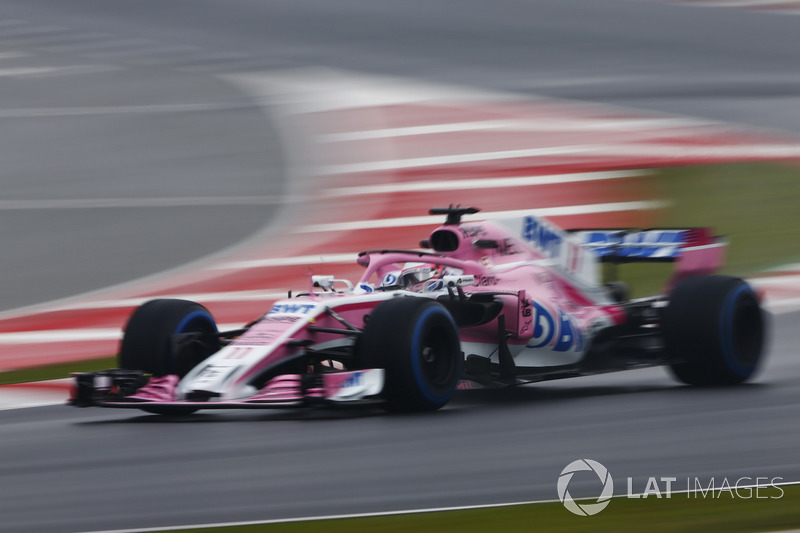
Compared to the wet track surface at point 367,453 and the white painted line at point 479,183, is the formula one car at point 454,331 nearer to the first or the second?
the wet track surface at point 367,453

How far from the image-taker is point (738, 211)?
16016 mm

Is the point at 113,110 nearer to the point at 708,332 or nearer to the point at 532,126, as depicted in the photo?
the point at 532,126

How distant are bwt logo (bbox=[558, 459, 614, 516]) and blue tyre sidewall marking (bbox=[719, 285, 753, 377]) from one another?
→ 2826mm

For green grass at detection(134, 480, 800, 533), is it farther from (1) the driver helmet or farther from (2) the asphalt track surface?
(1) the driver helmet

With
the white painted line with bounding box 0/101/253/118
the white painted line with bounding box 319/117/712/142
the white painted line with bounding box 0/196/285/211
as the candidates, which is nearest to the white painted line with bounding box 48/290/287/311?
the white painted line with bounding box 0/196/285/211

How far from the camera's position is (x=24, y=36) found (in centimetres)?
2619

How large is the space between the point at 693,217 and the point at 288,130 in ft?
23.4

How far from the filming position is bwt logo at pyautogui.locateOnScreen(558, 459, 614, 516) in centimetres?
560

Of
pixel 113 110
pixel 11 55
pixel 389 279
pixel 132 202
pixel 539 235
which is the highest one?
pixel 11 55

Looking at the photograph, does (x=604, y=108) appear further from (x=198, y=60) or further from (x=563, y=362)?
(x=563, y=362)

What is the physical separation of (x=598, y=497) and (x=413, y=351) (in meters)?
2.25

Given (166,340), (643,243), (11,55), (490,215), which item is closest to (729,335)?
(643,243)

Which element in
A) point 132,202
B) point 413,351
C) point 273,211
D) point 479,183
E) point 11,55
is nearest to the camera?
point 413,351

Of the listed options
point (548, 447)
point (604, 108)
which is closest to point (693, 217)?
point (604, 108)
